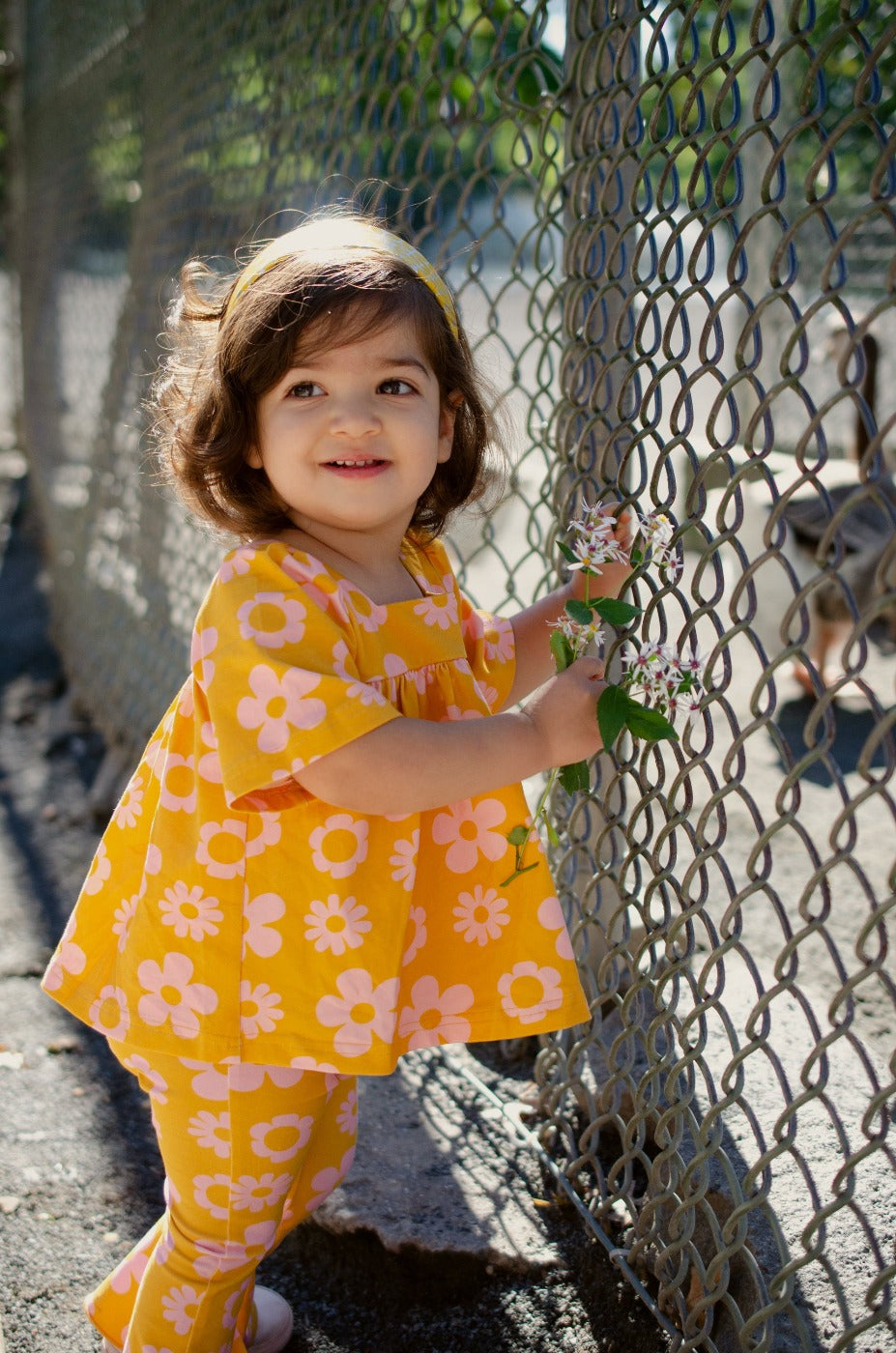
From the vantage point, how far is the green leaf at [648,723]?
4.42ft

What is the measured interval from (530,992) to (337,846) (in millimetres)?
345

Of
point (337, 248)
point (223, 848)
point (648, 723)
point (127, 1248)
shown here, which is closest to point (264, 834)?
point (223, 848)

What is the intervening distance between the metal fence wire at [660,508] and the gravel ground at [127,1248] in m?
0.09

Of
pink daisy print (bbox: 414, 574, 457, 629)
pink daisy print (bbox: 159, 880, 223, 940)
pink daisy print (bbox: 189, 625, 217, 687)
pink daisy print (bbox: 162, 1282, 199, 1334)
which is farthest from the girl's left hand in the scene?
pink daisy print (bbox: 162, 1282, 199, 1334)

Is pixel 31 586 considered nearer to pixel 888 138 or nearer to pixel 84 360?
pixel 84 360

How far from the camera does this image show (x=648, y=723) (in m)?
1.35

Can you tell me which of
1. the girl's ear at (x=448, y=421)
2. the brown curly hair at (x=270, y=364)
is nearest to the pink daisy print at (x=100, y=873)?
the brown curly hair at (x=270, y=364)

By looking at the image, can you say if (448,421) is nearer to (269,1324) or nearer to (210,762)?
(210,762)

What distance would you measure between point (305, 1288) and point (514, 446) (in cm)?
146

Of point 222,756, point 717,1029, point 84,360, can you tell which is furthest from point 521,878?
point 84,360

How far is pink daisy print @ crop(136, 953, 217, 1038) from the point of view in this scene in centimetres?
149

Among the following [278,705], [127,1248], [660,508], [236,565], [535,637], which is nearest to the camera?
[278,705]

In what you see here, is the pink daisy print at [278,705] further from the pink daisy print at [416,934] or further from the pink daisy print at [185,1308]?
the pink daisy print at [185,1308]

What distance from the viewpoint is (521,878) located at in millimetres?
1595
